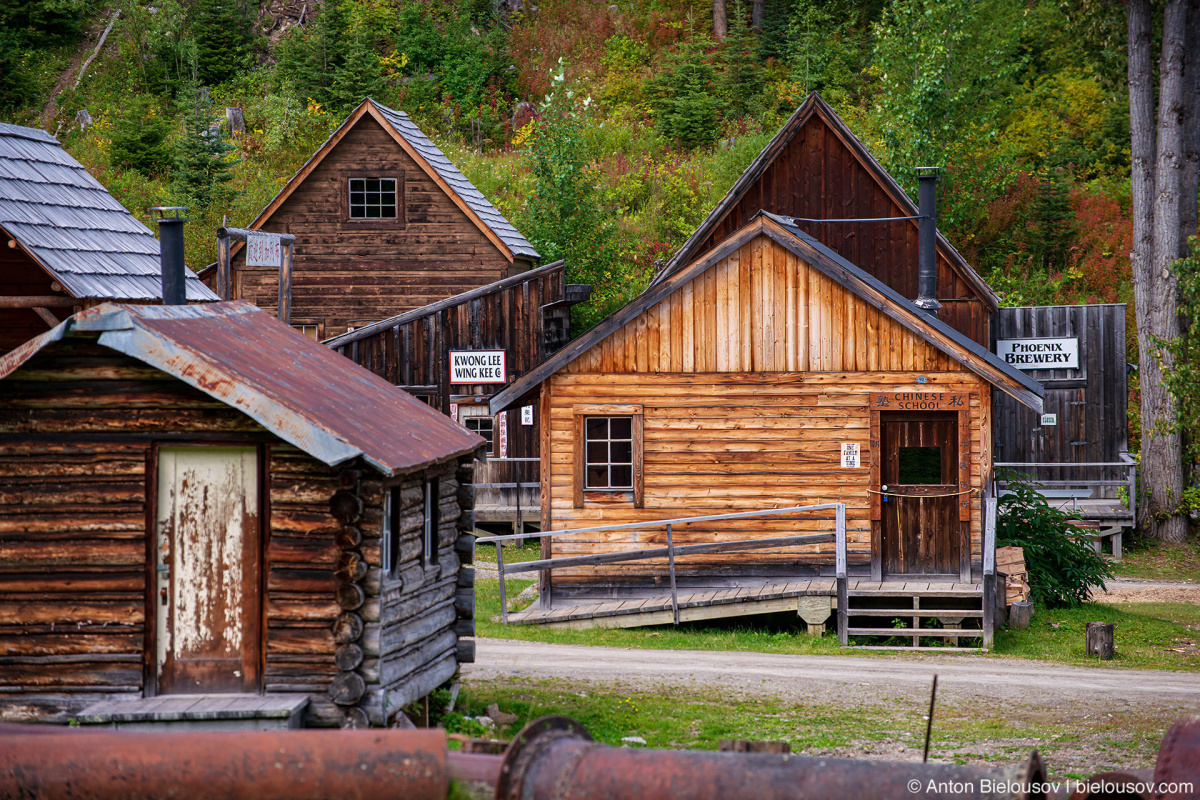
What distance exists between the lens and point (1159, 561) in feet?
76.5

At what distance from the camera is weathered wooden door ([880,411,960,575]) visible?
53.4 ft

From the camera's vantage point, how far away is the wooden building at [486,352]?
901 inches

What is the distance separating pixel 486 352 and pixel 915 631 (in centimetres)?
1101

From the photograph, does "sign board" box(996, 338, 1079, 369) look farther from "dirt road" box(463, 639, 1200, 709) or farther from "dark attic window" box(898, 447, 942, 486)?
"dirt road" box(463, 639, 1200, 709)

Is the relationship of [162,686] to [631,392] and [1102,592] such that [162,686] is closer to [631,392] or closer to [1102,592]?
[631,392]

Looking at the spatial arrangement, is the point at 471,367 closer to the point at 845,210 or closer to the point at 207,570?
the point at 845,210

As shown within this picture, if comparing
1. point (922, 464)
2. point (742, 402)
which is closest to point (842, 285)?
point (742, 402)

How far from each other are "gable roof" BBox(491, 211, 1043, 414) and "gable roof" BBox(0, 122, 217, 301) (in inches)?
202

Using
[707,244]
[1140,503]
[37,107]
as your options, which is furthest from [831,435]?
[37,107]

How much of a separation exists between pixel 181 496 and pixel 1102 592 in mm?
16948

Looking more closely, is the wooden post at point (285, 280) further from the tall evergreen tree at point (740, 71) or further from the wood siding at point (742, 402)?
the tall evergreen tree at point (740, 71)

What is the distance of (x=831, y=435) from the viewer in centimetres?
1645

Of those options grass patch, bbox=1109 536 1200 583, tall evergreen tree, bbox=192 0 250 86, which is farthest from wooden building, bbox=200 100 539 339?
tall evergreen tree, bbox=192 0 250 86

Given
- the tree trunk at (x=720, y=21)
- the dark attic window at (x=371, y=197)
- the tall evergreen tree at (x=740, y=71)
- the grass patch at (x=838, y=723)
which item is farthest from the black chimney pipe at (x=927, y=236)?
the tree trunk at (x=720, y=21)
